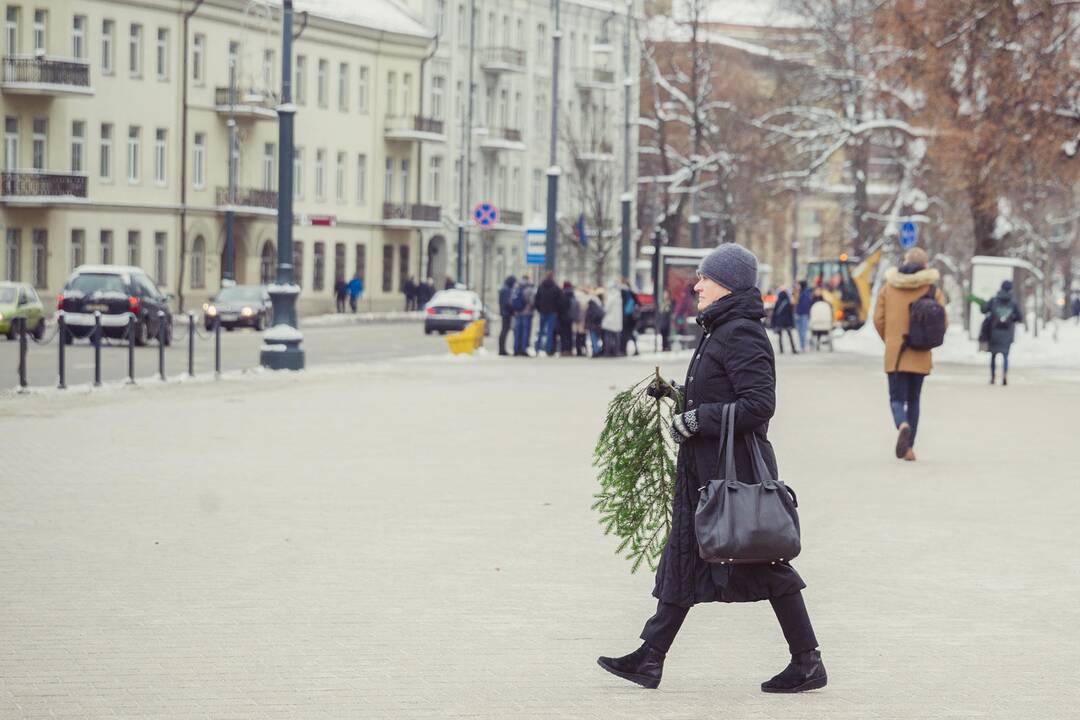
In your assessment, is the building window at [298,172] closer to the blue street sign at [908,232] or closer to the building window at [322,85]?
the building window at [322,85]

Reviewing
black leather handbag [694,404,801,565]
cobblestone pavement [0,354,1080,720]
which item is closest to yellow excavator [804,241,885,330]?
cobblestone pavement [0,354,1080,720]

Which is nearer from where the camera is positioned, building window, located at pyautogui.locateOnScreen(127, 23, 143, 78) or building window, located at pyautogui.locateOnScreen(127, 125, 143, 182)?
building window, located at pyautogui.locateOnScreen(127, 23, 143, 78)

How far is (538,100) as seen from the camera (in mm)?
96688

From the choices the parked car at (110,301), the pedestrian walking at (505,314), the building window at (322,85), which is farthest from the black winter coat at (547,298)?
the building window at (322,85)

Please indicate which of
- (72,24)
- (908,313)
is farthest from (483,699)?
(72,24)

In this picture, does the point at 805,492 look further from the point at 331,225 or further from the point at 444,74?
the point at 444,74

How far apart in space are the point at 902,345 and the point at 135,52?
54467 millimetres

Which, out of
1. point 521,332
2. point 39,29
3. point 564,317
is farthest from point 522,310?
point 39,29

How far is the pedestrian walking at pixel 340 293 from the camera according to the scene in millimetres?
78312

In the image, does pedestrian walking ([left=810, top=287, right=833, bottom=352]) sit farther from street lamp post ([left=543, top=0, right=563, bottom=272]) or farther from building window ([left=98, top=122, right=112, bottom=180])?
Answer: building window ([left=98, top=122, right=112, bottom=180])

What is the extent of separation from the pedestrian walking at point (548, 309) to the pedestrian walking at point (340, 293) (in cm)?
3789

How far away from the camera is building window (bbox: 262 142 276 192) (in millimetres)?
76750

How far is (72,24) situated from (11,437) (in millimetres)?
49912

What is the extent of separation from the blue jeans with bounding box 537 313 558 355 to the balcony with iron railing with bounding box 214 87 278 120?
3345cm
